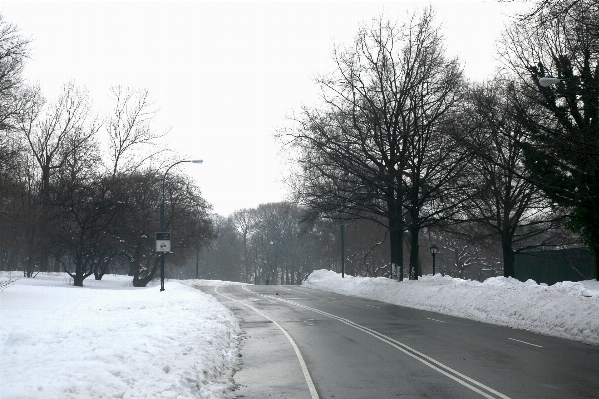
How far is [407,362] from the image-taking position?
1281 cm

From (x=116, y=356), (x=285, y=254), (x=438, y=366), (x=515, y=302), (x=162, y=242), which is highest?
(x=285, y=254)

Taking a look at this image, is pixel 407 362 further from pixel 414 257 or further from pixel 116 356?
pixel 414 257

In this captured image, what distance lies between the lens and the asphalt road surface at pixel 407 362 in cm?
1005

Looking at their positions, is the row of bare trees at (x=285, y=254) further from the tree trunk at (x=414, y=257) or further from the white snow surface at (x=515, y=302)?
the white snow surface at (x=515, y=302)

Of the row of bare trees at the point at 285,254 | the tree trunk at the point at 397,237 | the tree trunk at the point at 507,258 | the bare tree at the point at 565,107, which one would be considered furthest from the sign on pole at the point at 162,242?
the row of bare trees at the point at 285,254

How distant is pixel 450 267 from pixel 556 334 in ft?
234

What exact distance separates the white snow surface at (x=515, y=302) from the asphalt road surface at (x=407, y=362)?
4.29 ft

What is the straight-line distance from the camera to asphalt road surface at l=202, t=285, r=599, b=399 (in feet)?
33.0

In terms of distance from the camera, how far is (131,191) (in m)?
51.2

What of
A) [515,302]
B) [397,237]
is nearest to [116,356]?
[515,302]

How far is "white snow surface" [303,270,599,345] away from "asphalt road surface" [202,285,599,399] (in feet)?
4.29

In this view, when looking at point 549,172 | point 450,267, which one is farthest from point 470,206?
point 450,267


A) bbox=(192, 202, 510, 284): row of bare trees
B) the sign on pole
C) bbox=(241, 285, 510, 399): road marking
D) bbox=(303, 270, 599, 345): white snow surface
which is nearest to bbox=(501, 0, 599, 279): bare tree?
bbox=(303, 270, 599, 345): white snow surface

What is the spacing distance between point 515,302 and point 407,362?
12182mm
